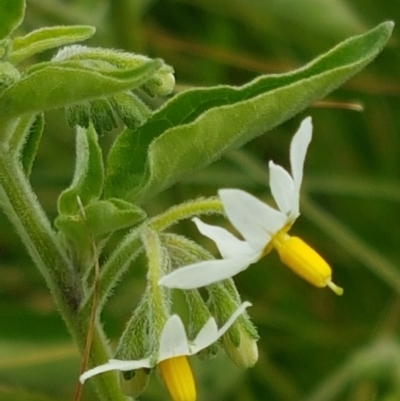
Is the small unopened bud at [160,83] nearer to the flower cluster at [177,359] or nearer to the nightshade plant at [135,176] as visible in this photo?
the nightshade plant at [135,176]

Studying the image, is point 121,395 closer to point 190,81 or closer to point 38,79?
point 38,79

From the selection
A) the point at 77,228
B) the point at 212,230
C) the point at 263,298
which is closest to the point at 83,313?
the point at 77,228

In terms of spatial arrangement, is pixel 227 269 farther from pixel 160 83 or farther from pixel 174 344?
pixel 160 83

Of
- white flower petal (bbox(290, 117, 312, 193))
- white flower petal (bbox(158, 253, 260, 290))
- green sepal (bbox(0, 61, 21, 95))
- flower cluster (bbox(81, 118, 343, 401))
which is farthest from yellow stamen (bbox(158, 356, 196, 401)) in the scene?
green sepal (bbox(0, 61, 21, 95))

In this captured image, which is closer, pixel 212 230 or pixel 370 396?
pixel 212 230

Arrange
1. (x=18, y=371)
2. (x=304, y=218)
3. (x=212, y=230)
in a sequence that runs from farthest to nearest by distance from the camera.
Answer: (x=304, y=218) → (x=18, y=371) → (x=212, y=230)

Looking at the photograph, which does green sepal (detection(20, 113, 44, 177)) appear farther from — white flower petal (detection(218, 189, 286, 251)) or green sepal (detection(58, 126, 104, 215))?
white flower petal (detection(218, 189, 286, 251))
